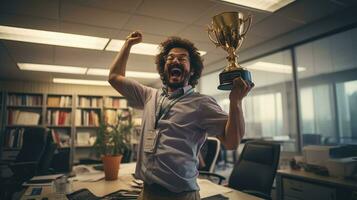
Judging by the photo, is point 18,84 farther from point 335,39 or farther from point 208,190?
point 335,39

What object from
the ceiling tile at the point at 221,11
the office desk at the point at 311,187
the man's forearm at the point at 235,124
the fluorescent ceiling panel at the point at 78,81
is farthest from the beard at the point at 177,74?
the fluorescent ceiling panel at the point at 78,81

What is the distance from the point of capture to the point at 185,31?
125 inches

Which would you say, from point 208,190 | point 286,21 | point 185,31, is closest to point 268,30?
point 286,21

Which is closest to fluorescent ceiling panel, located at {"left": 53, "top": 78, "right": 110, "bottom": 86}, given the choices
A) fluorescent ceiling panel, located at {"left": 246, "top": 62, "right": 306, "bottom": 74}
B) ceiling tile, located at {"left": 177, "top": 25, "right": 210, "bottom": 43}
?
ceiling tile, located at {"left": 177, "top": 25, "right": 210, "bottom": 43}

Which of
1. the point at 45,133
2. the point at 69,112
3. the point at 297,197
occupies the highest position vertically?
the point at 69,112

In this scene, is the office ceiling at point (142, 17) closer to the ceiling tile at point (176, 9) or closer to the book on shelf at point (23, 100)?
the ceiling tile at point (176, 9)

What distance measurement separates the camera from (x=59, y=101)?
6.05 m

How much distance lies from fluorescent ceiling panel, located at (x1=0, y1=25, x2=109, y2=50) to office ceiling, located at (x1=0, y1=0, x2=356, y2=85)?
0.17 meters

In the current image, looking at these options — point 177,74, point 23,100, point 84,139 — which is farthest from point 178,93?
point 23,100

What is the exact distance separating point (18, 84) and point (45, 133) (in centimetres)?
315

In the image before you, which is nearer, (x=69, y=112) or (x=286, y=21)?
(x=286, y=21)

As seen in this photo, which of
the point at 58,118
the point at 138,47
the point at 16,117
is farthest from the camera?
the point at 58,118

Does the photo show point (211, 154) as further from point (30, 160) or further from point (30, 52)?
point (30, 52)

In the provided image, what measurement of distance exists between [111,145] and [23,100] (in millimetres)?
4937
